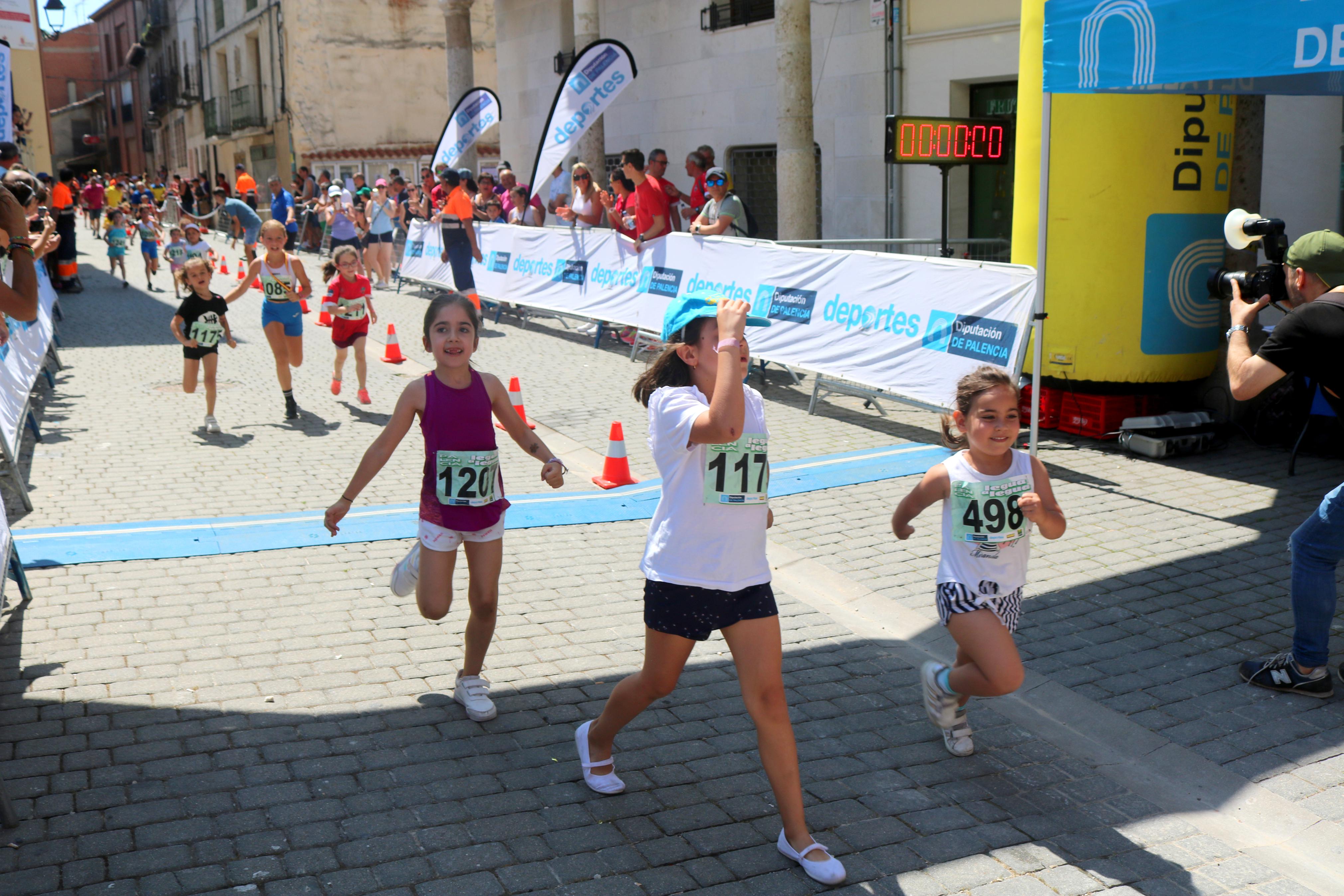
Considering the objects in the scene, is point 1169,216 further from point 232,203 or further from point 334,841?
point 232,203

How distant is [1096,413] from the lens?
372 inches

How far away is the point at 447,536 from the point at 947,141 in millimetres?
8262

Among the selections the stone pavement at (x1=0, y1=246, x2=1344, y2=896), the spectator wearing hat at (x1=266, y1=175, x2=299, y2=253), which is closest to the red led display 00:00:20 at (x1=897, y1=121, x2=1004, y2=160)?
the stone pavement at (x1=0, y1=246, x2=1344, y2=896)

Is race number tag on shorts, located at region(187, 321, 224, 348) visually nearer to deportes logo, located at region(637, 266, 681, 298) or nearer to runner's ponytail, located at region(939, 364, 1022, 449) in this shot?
deportes logo, located at region(637, 266, 681, 298)

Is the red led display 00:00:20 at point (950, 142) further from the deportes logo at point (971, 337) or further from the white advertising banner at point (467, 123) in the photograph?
the white advertising banner at point (467, 123)

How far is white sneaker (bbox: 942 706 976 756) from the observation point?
4.54 meters

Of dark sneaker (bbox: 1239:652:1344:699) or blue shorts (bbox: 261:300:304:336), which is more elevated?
blue shorts (bbox: 261:300:304:336)

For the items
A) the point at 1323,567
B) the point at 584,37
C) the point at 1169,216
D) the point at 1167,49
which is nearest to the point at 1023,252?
the point at 1169,216

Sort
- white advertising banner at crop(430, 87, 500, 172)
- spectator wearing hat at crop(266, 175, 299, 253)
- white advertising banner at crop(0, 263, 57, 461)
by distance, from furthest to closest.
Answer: spectator wearing hat at crop(266, 175, 299, 253), white advertising banner at crop(430, 87, 500, 172), white advertising banner at crop(0, 263, 57, 461)

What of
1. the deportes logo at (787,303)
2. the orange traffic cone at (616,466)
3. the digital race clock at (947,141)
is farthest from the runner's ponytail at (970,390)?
the digital race clock at (947,141)

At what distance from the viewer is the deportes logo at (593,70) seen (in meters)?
15.5

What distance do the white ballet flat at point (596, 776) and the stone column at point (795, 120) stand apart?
41.1 feet

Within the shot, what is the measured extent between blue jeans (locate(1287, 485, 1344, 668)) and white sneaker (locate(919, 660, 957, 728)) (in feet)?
5.25

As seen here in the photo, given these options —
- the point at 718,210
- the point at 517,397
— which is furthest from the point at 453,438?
the point at 718,210
